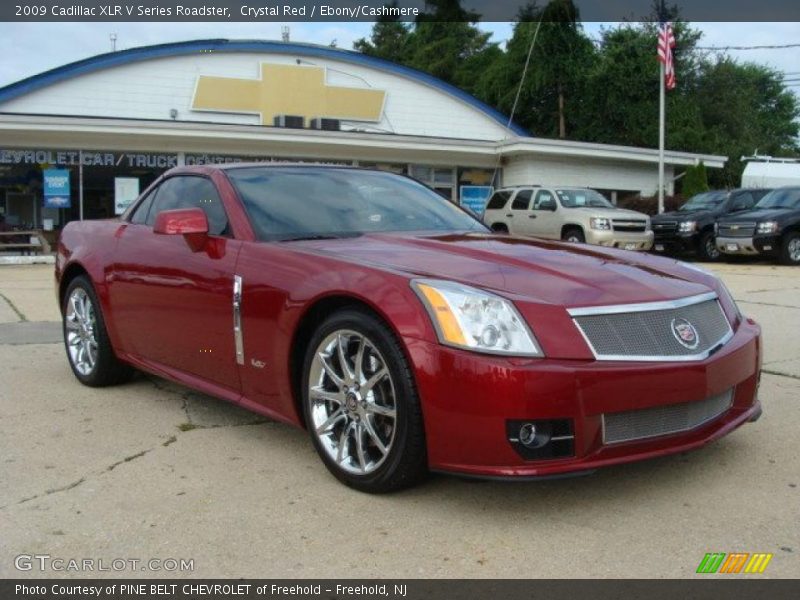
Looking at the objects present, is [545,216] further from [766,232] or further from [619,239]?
[766,232]

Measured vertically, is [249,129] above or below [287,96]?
below

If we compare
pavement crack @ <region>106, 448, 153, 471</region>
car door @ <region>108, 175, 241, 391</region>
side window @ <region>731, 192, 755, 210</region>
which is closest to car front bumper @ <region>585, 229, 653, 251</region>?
side window @ <region>731, 192, 755, 210</region>

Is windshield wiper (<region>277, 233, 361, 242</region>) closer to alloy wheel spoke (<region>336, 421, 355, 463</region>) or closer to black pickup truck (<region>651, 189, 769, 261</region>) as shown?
alloy wheel spoke (<region>336, 421, 355, 463</region>)

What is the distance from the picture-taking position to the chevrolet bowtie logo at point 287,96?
23219 millimetres

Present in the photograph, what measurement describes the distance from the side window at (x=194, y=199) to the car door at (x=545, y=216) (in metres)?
14.1

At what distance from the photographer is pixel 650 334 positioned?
322 centimetres

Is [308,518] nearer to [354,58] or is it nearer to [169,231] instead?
[169,231]

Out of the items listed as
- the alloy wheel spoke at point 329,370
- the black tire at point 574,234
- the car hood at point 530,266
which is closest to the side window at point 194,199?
the car hood at point 530,266

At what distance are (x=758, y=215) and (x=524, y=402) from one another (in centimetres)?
1570

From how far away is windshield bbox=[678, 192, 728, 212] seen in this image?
19.4 meters

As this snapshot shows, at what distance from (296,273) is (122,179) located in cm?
1784

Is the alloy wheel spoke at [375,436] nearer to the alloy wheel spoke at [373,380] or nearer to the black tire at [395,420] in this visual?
the black tire at [395,420]

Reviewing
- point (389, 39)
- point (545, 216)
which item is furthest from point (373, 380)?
point (389, 39)

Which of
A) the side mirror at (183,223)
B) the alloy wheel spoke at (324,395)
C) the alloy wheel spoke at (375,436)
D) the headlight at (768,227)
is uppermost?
the side mirror at (183,223)
